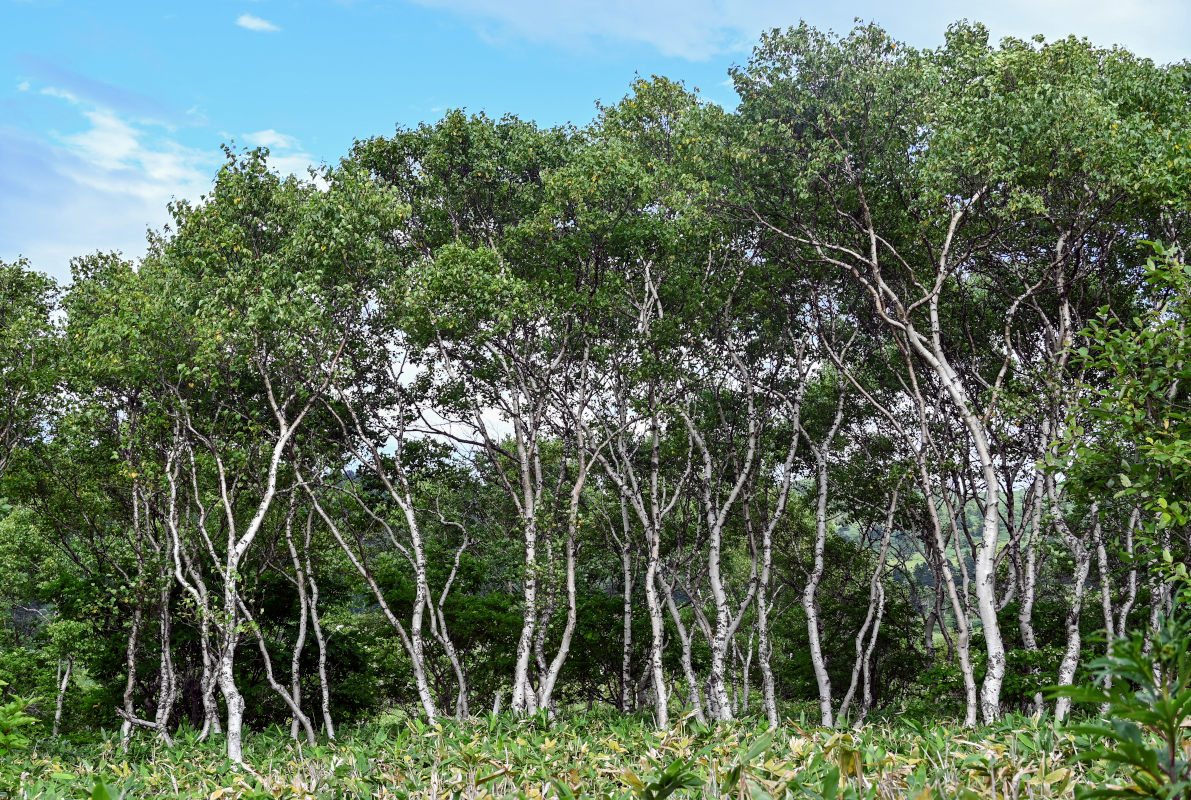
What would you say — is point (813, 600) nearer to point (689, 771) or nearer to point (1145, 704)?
point (689, 771)

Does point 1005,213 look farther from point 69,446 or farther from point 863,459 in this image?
point 69,446

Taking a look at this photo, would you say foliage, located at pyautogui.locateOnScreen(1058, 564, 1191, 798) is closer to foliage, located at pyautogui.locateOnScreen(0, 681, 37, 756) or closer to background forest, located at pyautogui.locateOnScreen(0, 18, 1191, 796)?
foliage, located at pyautogui.locateOnScreen(0, 681, 37, 756)

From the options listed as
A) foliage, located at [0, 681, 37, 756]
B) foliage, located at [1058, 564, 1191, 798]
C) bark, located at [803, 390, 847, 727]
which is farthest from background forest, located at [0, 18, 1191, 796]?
foliage, located at [1058, 564, 1191, 798]

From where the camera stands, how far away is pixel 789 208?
17516mm

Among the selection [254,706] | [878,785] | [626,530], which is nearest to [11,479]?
[254,706]

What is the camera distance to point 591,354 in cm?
1902

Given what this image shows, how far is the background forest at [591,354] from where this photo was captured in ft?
48.5

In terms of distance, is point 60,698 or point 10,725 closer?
point 10,725

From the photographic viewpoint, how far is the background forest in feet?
48.5

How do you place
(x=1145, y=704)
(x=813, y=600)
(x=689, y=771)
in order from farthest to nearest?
(x=813, y=600) < (x=689, y=771) < (x=1145, y=704)

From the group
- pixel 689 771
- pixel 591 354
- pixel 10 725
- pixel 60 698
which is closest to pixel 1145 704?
pixel 689 771

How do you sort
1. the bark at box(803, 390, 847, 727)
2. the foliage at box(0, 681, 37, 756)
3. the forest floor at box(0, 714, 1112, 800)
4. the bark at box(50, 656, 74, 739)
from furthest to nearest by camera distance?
the bark at box(50, 656, 74, 739), the bark at box(803, 390, 847, 727), the foliage at box(0, 681, 37, 756), the forest floor at box(0, 714, 1112, 800)

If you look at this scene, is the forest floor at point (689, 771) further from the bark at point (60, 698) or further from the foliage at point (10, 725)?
the bark at point (60, 698)

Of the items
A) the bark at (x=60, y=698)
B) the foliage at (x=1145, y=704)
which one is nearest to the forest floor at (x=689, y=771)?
the foliage at (x=1145, y=704)
